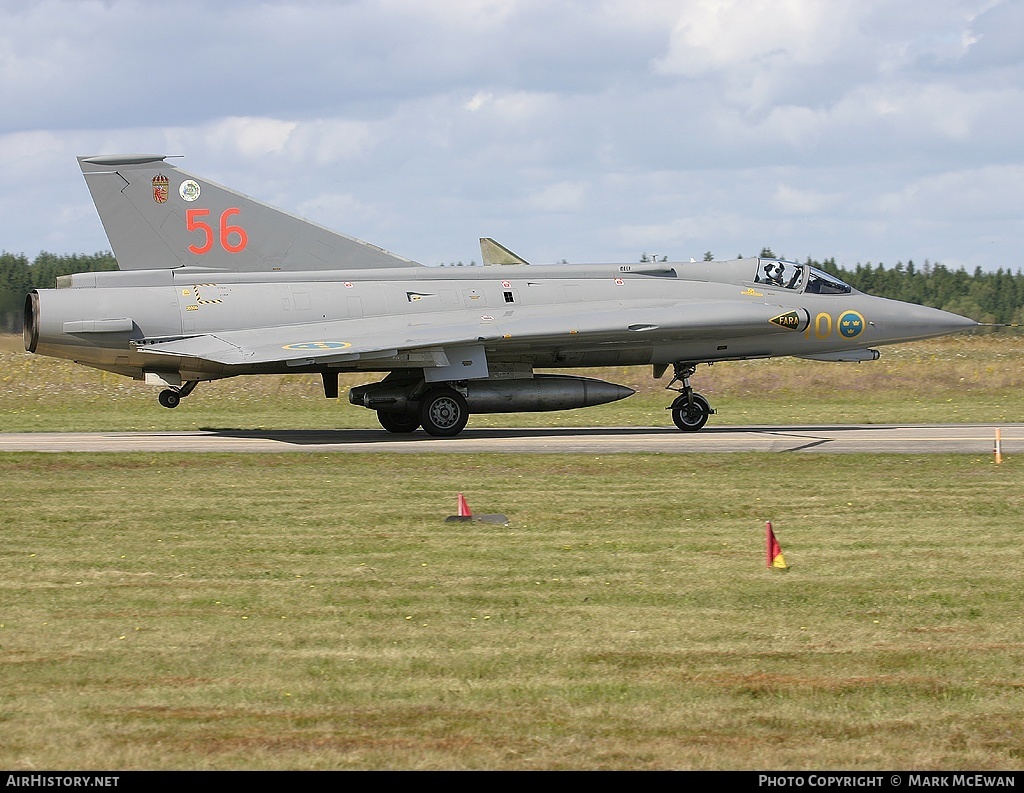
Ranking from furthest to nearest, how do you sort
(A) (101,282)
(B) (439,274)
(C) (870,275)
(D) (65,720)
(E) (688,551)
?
(C) (870,275)
(B) (439,274)
(A) (101,282)
(E) (688,551)
(D) (65,720)

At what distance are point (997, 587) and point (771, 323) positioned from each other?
50.2 feet

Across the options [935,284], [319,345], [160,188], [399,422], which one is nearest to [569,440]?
[399,422]

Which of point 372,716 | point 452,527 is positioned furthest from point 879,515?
point 372,716

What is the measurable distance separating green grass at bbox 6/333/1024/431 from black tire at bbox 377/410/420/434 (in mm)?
3620

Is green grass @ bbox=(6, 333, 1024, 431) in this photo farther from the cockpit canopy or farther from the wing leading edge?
the wing leading edge

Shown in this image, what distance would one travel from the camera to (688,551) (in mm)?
11828

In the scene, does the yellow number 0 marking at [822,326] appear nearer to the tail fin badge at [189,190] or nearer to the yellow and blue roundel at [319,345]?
the yellow and blue roundel at [319,345]

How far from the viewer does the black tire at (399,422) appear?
25.7 m

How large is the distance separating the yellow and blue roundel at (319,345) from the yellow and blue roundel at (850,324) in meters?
10.5

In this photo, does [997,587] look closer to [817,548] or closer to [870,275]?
[817,548]

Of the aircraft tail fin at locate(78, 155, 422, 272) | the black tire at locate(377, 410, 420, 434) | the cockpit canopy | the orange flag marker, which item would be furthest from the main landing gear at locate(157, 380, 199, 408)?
the orange flag marker

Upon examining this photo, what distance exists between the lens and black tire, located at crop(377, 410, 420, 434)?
2569cm

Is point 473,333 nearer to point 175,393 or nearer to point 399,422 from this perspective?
point 399,422

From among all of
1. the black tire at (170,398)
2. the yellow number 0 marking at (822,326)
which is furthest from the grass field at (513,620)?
the yellow number 0 marking at (822,326)
